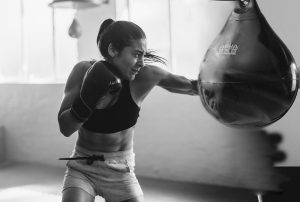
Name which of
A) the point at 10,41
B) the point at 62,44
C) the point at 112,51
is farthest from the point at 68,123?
the point at 10,41

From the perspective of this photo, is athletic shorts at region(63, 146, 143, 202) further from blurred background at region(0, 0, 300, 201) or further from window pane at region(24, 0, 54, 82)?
window pane at region(24, 0, 54, 82)

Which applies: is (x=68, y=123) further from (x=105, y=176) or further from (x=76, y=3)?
(x=76, y=3)

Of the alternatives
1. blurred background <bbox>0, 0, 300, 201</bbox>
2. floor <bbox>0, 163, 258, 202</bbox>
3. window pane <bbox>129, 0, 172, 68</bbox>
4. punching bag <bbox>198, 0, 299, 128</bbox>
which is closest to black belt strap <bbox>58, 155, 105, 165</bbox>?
punching bag <bbox>198, 0, 299, 128</bbox>

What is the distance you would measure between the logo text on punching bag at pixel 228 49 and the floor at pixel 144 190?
236 cm

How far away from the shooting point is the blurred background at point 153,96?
3.69 metres

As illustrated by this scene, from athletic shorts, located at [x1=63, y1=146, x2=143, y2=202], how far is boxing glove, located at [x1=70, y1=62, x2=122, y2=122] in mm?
338

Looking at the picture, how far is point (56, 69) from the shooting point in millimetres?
5203

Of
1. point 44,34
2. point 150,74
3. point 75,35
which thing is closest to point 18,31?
point 44,34

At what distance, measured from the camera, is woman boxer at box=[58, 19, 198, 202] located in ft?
5.34

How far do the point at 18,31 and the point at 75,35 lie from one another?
1673mm

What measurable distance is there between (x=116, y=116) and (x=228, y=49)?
696mm

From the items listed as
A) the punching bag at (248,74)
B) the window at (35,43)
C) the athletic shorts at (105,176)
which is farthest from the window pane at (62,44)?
the punching bag at (248,74)

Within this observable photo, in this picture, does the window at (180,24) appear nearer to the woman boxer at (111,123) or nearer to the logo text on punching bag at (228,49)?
the woman boxer at (111,123)

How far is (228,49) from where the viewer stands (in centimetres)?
129
